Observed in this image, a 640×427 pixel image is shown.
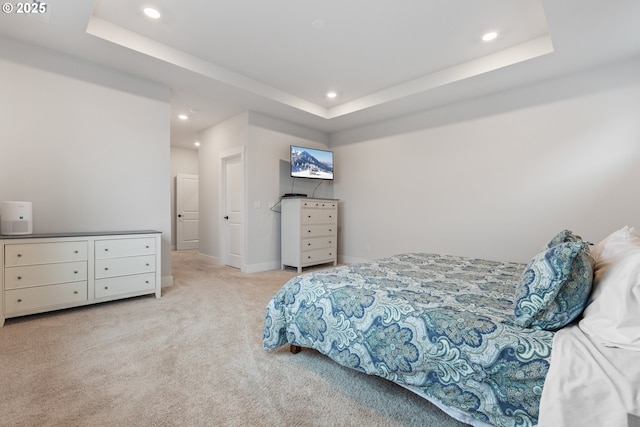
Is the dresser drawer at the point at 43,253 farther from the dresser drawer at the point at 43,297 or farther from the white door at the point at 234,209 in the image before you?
the white door at the point at 234,209

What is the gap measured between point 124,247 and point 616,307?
3700 millimetres

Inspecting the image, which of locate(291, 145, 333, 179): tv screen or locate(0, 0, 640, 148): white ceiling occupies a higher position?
locate(0, 0, 640, 148): white ceiling

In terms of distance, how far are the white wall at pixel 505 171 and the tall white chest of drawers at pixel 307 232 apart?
607 mm

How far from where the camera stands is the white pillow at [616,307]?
3.19ft

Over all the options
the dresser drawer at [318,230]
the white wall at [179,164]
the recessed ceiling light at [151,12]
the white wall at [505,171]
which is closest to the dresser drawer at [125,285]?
the dresser drawer at [318,230]

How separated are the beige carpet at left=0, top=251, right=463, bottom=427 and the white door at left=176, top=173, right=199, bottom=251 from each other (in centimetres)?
454

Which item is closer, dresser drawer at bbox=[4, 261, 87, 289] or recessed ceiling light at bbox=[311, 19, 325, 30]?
dresser drawer at bbox=[4, 261, 87, 289]

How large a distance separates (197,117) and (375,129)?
3139mm

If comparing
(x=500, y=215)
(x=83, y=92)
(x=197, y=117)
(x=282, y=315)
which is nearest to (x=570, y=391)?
(x=282, y=315)

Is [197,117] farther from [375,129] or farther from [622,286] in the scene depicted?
[622,286]

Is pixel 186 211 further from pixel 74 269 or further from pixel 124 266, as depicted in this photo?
pixel 74 269

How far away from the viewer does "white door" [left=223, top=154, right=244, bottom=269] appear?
15.5 feet

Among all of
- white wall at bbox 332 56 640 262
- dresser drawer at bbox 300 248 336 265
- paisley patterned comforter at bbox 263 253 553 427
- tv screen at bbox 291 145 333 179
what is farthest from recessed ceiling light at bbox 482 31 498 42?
dresser drawer at bbox 300 248 336 265

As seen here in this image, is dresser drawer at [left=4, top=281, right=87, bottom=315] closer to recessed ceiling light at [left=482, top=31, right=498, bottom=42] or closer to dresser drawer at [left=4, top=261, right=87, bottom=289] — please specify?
dresser drawer at [left=4, top=261, right=87, bottom=289]
